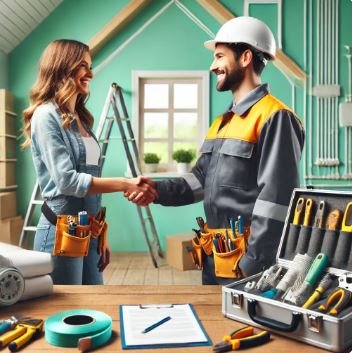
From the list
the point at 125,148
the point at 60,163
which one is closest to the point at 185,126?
the point at 125,148

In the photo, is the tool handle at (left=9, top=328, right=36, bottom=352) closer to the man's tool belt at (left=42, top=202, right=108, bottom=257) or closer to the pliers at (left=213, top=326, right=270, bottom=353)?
the pliers at (left=213, top=326, right=270, bottom=353)

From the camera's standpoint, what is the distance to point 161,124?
548 centimetres

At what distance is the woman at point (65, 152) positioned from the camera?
1859 mm

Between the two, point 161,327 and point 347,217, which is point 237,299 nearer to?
point 161,327

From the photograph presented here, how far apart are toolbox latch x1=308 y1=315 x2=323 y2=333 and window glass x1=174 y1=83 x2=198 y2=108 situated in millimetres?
4625

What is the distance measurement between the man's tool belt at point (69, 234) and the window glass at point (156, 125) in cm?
355

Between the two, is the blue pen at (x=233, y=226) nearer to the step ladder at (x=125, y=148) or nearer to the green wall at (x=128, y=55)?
the step ladder at (x=125, y=148)

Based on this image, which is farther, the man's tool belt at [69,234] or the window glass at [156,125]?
the window glass at [156,125]

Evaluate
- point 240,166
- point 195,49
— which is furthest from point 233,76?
point 195,49

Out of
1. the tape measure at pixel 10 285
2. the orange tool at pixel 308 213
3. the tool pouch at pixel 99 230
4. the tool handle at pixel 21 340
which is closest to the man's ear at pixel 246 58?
the orange tool at pixel 308 213

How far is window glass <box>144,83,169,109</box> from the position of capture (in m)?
5.41

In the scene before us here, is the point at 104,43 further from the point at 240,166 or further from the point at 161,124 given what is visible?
the point at 240,166

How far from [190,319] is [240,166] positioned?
2.55ft

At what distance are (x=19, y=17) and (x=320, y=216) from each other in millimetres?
4484
